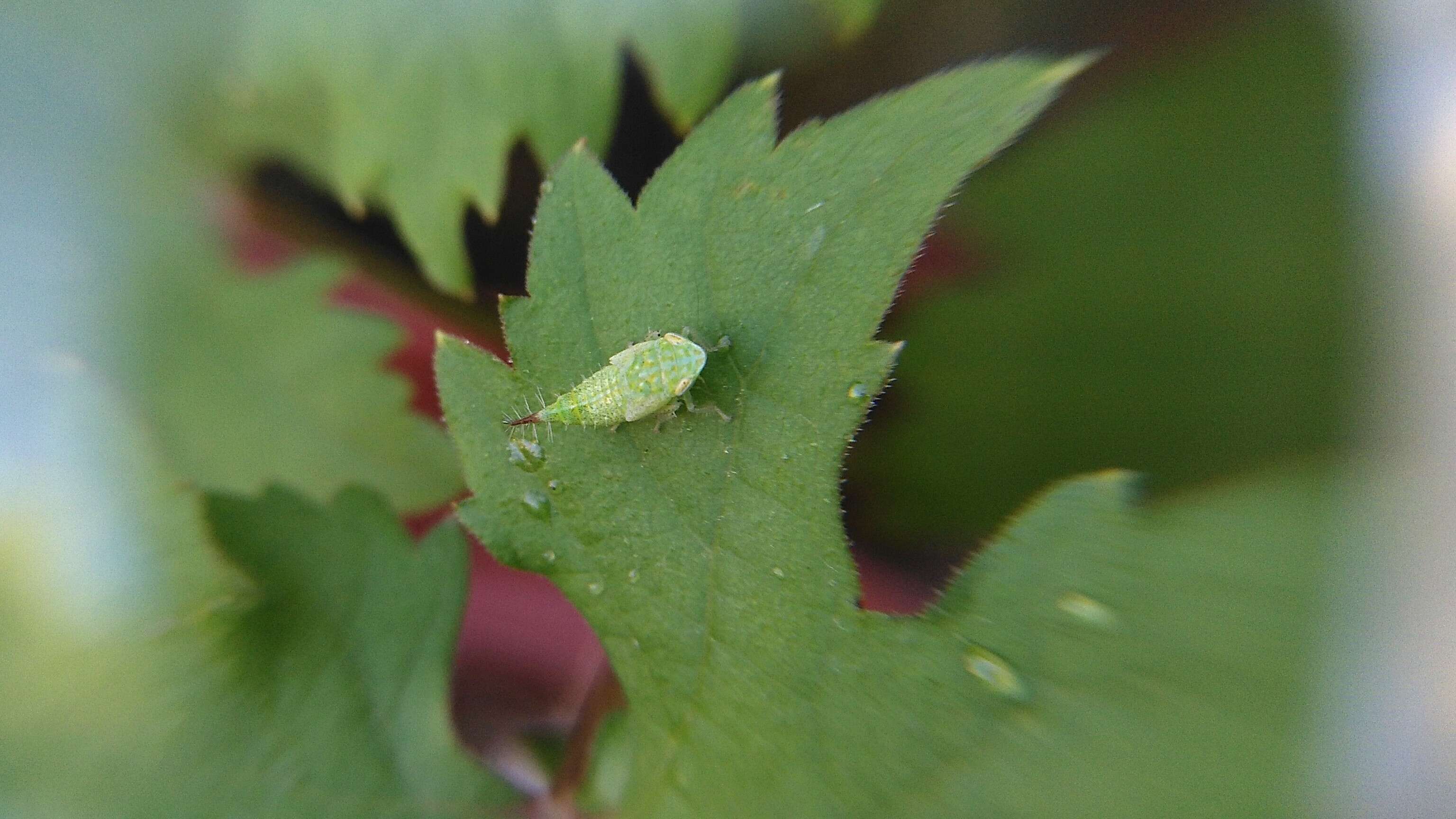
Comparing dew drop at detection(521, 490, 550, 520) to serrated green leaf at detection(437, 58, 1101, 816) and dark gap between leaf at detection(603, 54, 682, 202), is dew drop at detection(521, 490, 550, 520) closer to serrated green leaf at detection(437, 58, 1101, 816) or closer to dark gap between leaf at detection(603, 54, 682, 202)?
serrated green leaf at detection(437, 58, 1101, 816)

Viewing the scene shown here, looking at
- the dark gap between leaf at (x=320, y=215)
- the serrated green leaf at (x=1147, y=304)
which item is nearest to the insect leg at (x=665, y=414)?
the serrated green leaf at (x=1147, y=304)

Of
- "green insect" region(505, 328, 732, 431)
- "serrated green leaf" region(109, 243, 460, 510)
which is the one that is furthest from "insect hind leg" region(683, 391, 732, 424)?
"serrated green leaf" region(109, 243, 460, 510)


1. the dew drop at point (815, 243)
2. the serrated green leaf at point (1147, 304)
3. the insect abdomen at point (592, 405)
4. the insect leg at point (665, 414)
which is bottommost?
the insect abdomen at point (592, 405)

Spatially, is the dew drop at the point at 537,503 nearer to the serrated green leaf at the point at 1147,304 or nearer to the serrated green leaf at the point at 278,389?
the serrated green leaf at the point at 278,389

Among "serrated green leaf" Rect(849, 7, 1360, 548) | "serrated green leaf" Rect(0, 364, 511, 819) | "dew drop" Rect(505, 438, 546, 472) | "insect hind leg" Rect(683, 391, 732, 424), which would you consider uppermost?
"serrated green leaf" Rect(849, 7, 1360, 548)

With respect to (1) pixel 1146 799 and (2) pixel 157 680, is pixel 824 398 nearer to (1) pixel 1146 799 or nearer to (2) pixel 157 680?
(1) pixel 1146 799

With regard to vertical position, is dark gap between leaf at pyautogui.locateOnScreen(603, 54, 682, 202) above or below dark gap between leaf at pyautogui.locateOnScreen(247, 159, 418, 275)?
above

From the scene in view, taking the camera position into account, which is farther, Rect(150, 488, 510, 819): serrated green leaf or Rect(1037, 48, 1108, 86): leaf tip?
Rect(150, 488, 510, 819): serrated green leaf
